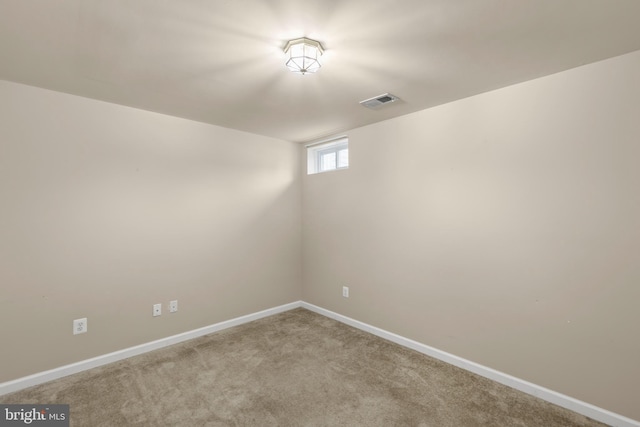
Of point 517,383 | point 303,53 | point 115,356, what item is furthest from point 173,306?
point 517,383

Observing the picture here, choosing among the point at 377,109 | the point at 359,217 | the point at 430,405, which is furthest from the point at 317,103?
the point at 430,405

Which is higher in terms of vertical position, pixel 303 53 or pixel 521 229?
pixel 303 53

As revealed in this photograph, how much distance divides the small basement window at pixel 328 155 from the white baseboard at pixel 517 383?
1990 mm

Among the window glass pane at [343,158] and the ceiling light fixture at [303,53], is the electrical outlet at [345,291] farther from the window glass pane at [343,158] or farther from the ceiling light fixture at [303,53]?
the ceiling light fixture at [303,53]

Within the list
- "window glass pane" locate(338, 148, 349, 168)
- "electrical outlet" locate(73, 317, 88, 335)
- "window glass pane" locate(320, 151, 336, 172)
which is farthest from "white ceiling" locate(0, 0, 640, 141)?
"electrical outlet" locate(73, 317, 88, 335)

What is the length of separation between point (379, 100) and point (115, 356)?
3.29 m

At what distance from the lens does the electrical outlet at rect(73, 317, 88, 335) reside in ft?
8.27

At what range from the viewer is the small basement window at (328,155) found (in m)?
3.79

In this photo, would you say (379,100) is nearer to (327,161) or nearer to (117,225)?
(327,161)

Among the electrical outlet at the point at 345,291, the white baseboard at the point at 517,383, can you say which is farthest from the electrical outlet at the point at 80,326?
the white baseboard at the point at 517,383

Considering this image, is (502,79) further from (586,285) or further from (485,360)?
(485,360)

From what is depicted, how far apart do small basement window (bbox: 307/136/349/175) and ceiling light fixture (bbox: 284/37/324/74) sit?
72.6 inches

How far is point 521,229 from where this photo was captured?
7.50ft

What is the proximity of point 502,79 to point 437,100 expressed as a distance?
20.5 inches
